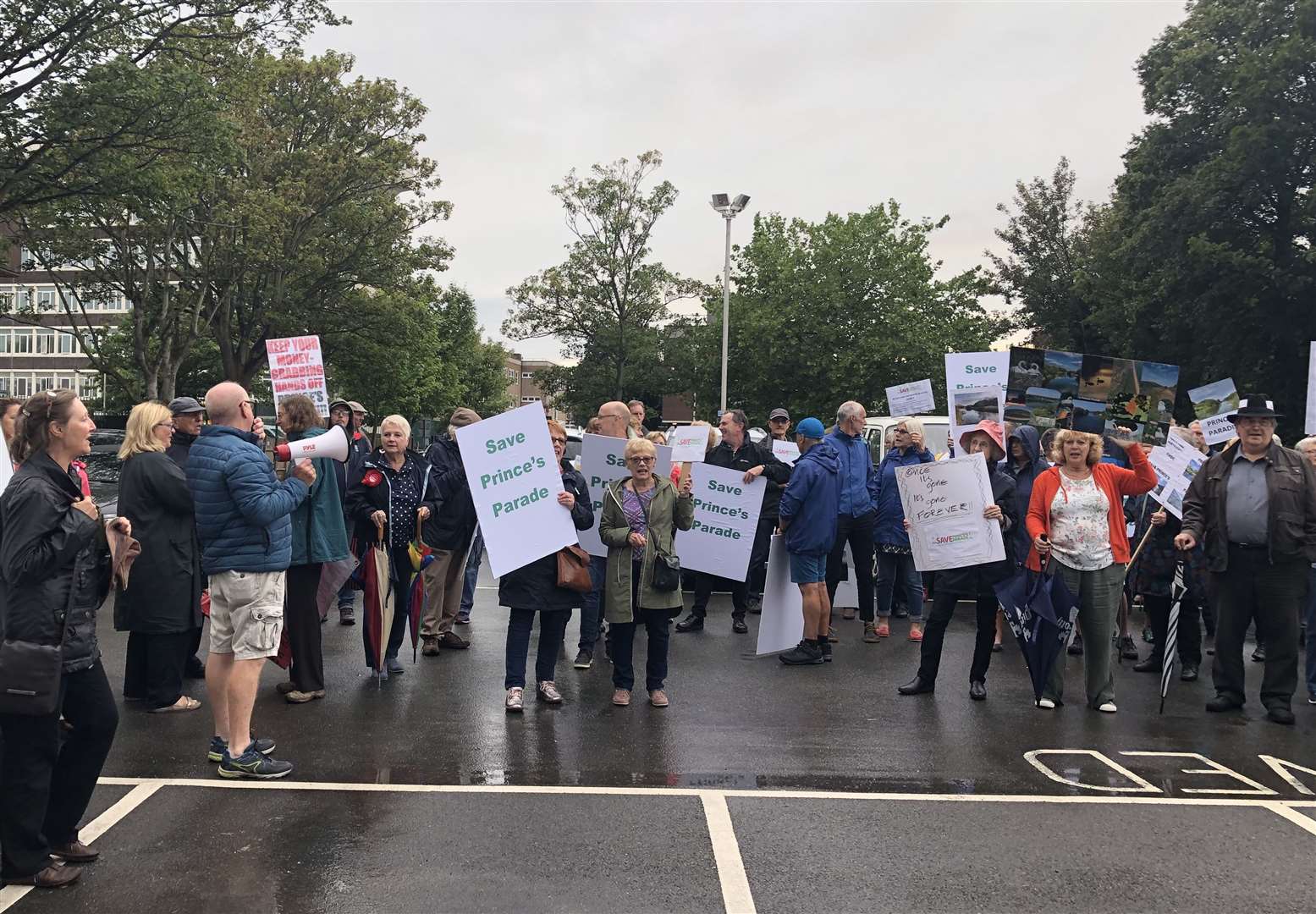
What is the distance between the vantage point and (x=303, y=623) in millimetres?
6961

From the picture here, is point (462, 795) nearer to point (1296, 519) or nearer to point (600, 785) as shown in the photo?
point (600, 785)

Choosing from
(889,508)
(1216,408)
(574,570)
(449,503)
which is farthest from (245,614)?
(1216,408)

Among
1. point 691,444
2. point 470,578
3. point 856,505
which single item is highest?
point 691,444

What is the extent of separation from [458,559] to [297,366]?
4.09m

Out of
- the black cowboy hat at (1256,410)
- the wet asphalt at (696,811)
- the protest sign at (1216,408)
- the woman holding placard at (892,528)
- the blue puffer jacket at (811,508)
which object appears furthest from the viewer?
the protest sign at (1216,408)

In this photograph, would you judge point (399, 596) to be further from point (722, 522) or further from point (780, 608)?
point (780, 608)

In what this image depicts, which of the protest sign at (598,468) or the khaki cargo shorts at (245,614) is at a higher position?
the protest sign at (598,468)

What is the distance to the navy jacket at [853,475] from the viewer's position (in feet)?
30.0

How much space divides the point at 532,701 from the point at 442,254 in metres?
31.0

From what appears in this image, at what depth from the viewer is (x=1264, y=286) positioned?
2714 centimetres

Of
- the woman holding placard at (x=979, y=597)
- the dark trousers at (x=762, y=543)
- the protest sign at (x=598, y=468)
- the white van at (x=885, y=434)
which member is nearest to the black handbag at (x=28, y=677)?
the protest sign at (x=598, y=468)

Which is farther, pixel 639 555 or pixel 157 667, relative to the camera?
pixel 639 555

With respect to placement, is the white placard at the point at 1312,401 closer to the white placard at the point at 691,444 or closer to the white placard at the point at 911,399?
the white placard at the point at 911,399

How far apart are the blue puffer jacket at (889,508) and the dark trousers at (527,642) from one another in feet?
12.4
